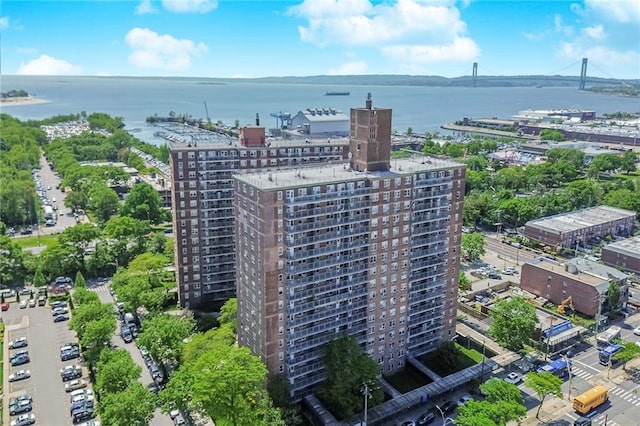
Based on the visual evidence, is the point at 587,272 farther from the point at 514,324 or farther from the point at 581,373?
the point at 514,324

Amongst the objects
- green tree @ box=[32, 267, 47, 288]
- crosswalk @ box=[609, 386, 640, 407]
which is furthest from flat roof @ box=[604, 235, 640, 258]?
green tree @ box=[32, 267, 47, 288]

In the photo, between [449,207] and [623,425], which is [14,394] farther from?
[623,425]

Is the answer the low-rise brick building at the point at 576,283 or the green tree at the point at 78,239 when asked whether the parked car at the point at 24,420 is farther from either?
the low-rise brick building at the point at 576,283

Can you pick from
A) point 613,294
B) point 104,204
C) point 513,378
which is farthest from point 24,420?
point 613,294

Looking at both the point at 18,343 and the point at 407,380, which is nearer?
the point at 407,380

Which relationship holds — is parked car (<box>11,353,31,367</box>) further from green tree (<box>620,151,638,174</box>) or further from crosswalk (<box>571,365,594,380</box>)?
green tree (<box>620,151,638,174</box>)

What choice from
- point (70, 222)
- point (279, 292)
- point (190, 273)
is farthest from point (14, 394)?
point (70, 222)

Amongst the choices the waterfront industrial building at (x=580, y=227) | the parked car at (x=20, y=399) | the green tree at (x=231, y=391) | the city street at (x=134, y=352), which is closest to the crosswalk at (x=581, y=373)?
the green tree at (x=231, y=391)
